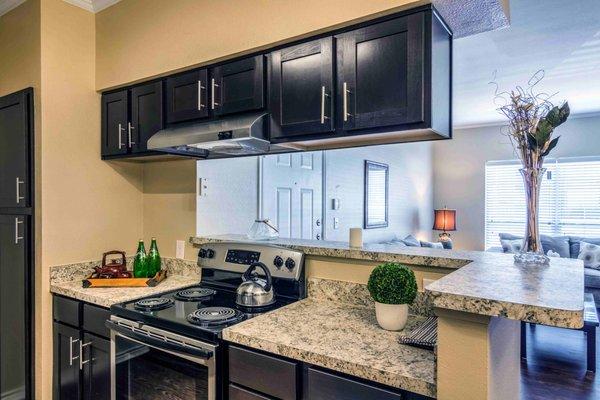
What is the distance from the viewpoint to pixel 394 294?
1439mm

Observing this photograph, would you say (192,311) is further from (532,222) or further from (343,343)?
(532,222)

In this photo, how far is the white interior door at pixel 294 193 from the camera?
3025 millimetres

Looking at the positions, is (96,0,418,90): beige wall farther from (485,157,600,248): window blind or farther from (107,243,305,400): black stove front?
(485,157,600,248): window blind

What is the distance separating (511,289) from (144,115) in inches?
82.1

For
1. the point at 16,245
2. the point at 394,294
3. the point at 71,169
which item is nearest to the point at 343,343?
the point at 394,294

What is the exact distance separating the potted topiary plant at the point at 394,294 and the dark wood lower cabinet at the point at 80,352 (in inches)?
52.9

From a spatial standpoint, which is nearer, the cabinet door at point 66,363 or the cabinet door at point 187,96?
the cabinet door at point 187,96

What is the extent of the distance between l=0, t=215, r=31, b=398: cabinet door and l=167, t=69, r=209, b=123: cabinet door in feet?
3.74

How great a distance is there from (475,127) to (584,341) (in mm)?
3891

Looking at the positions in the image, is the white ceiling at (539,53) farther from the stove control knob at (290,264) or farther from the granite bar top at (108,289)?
the granite bar top at (108,289)

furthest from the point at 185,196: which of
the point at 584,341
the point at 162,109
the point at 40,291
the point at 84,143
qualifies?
the point at 584,341

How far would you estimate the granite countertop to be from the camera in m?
0.85

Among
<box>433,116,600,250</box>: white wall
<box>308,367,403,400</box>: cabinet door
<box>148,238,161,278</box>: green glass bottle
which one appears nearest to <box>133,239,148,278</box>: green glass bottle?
<box>148,238,161,278</box>: green glass bottle

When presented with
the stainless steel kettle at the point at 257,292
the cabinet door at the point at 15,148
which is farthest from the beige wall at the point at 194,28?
the stainless steel kettle at the point at 257,292
